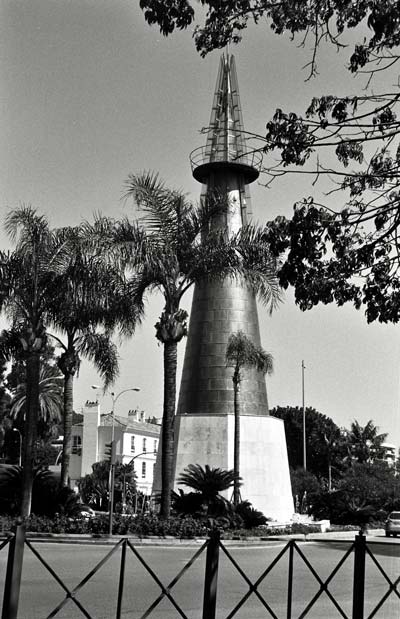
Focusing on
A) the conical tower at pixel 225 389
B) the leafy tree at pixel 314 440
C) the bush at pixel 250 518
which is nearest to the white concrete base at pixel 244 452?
the conical tower at pixel 225 389

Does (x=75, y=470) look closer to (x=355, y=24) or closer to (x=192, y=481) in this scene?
(x=192, y=481)

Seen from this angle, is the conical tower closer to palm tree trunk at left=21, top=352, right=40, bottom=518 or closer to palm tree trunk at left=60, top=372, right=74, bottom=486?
palm tree trunk at left=60, top=372, right=74, bottom=486

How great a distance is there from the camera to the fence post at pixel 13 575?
5.76 meters

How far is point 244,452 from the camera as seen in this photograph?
115 ft

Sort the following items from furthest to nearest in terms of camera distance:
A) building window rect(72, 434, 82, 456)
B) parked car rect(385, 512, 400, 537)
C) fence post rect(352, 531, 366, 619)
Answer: building window rect(72, 434, 82, 456), parked car rect(385, 512, 400, 537), fence post rect(352, 531, 366, 619)

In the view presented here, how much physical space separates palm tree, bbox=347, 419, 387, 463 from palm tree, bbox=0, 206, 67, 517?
63.6 meters

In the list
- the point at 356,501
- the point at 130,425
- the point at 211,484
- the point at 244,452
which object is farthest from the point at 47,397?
the point at 211,484

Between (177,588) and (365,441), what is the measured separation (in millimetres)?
78425

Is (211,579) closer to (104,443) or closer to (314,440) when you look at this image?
(104,443)

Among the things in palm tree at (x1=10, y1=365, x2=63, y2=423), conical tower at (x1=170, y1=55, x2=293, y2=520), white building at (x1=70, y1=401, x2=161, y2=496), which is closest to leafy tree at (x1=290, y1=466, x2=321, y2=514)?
conical tower at (x1=170, y1=55, x2=293, y2=520)

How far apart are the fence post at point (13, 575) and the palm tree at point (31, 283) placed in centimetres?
1751

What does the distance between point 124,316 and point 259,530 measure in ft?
25.3

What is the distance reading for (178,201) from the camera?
24.3 m

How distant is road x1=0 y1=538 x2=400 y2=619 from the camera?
940 centimetres
